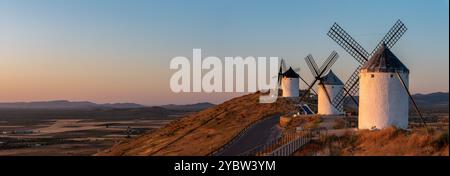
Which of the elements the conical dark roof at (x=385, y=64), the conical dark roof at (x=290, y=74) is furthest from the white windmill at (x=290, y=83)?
the conical dark roof at (x=385, y=64)

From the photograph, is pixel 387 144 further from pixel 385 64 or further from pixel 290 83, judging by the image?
pixel 290 83

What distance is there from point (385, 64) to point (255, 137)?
→ 394 inches

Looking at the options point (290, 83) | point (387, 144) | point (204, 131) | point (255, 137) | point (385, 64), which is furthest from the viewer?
point (290, 83)

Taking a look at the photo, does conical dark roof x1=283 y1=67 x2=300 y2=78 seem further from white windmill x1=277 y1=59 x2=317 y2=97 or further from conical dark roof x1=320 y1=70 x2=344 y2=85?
conical dark roof x1=320 y1=70 x2=344 y2=85

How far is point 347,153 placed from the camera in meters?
27.3

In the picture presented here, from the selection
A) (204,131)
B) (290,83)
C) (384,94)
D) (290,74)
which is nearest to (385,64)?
(384,94)

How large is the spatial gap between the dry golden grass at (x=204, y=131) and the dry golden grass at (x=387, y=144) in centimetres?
780

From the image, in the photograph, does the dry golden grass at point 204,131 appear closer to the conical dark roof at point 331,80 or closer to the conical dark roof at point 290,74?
the conical dark roof at point 290,74

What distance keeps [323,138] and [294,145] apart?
2691mm

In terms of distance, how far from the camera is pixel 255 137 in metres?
37.6

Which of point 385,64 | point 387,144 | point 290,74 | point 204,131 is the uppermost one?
point 290,74

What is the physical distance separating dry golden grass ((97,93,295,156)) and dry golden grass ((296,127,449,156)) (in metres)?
7.80
